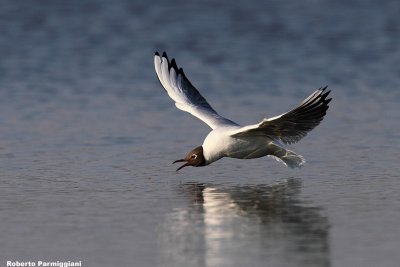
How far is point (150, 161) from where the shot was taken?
12016 mm

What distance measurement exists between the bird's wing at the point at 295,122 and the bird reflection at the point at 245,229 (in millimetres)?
466

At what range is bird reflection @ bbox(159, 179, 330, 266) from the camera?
770 cm

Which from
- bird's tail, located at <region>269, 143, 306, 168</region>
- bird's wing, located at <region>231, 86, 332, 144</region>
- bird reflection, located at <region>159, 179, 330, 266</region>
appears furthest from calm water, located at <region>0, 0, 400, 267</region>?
bird's wing, located at <region>231, 86, 332, 144</region>

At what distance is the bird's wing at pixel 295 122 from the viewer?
1009 cm

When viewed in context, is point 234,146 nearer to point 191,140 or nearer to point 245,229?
point 191,140

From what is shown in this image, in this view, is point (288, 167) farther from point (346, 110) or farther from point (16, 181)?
point (346, 110)

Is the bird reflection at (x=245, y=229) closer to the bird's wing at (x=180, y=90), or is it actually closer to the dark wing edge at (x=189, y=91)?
the bird's wing at (x=180, y=90)

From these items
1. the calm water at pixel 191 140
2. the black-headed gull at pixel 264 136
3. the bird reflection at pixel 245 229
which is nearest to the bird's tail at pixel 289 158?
the black-headed gull at pixel 264 136

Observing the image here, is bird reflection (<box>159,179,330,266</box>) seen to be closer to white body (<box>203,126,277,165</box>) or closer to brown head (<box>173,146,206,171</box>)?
white body (<box>203,126,277,165</box>)

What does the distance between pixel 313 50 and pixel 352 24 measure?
137 inches

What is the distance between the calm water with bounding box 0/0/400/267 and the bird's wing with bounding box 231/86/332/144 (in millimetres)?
459

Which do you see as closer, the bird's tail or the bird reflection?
the bird reflection

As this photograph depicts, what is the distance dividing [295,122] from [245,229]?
6.47 ft

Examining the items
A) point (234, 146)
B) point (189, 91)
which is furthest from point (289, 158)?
point (189, 91)
